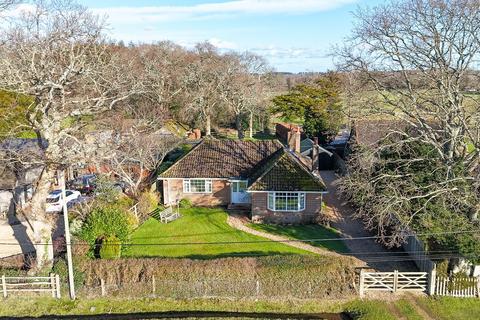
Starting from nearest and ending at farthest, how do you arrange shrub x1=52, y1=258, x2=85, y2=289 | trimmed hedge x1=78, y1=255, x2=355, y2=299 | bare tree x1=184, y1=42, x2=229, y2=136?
trimmed hedge x1=78, y1=255, x2=355, y2=299 < shrub x1=52, y1=258, x2=85, y2=289 < bare tree x1=184, y1=42, x2=229, y2=136

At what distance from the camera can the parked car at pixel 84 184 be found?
1345 inches

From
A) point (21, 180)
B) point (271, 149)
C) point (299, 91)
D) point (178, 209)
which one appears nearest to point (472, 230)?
point (271, 149)

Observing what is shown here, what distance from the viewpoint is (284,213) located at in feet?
92.7

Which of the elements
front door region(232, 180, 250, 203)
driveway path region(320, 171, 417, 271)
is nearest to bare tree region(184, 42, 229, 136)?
front door region(232, 180, 250, 203)

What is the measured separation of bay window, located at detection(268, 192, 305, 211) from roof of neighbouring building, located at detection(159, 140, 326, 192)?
0.56m

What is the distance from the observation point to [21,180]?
28766 millimetres

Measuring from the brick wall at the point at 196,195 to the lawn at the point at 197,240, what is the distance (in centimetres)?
212

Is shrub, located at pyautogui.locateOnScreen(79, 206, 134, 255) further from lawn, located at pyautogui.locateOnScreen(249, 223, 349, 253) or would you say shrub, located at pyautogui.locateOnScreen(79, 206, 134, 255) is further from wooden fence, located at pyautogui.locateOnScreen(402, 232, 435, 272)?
wooden fence, located at pyautogui.locateOnScreen(402, 232, 435, 272)

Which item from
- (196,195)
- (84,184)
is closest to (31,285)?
(196,195)

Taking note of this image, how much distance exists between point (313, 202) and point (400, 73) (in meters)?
10.1

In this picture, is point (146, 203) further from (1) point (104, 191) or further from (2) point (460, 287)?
(2) point (460, 287)

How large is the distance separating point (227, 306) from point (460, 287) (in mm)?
10636

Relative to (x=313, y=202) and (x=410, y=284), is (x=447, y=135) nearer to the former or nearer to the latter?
(x=410, y=284)

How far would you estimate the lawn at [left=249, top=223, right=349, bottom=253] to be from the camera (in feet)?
80.8
